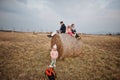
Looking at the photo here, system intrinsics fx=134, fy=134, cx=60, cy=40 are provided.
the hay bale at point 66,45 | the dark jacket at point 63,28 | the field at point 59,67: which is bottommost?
the field at point 59,67

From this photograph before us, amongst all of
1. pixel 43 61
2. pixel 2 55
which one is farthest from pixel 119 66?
pixel 2 55

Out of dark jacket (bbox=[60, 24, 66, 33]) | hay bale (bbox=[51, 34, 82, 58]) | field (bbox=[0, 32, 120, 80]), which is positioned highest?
dark jacket (bbox=[60, 24, 66, 33])

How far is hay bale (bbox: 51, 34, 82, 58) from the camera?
9.59 metres

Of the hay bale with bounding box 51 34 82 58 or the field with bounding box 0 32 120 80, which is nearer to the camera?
the field with bounding box 0 32 120 80

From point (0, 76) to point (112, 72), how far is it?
6375 millimetres

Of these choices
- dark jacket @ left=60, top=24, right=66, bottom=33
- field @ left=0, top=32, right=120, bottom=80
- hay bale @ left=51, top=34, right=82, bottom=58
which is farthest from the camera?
dark jacket @ left=60, top=24, right=66, bottom=33

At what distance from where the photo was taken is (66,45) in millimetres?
9672

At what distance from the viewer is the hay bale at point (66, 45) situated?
9.59 meters

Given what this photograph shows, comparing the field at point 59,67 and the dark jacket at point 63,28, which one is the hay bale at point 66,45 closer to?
the field at point 59,67

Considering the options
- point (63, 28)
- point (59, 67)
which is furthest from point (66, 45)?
point (63, 28)

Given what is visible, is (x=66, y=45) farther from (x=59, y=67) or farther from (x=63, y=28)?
(x=63, y=28)

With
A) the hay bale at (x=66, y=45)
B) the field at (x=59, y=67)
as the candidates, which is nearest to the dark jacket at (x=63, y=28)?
the hay bale at (x=66, y=45)

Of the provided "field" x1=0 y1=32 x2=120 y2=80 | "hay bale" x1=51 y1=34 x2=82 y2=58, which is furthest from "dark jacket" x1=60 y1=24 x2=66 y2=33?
"field" x1=0 y1=32 x2=120 y2=80

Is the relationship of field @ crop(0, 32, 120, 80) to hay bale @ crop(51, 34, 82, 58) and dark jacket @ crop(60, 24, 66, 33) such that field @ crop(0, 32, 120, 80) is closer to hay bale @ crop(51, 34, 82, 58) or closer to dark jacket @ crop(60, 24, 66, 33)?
hay bale @ crop(51, 34, 82, 58)
